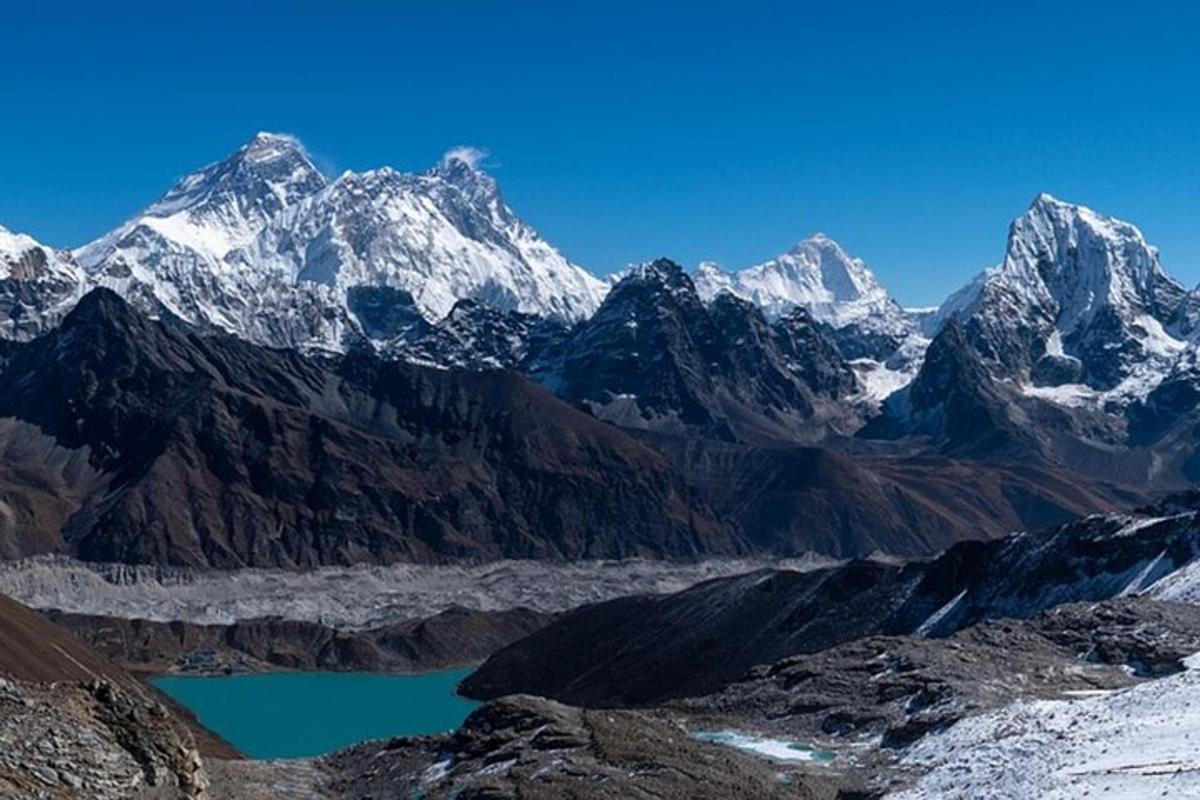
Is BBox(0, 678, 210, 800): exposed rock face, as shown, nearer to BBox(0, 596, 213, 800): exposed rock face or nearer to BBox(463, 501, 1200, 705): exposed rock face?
BBox(0, 596, 213, 800): exposed rock face

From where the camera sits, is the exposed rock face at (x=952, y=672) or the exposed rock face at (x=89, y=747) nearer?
the exposed rock face at (x=89, y=747)

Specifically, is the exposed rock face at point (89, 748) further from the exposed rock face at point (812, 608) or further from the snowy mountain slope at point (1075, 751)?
the exposed rock face at point (812, 608)

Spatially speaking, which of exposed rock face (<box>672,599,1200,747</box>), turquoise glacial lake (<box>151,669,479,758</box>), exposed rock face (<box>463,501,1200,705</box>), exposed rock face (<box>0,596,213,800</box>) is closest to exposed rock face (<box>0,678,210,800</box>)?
exposed rock face (<box>0,596,213,800</box>)

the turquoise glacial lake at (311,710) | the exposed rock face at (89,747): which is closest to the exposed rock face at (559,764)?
the exposed rock face at (89,747)

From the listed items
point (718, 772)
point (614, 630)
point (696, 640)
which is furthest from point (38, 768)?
point (614, 630)

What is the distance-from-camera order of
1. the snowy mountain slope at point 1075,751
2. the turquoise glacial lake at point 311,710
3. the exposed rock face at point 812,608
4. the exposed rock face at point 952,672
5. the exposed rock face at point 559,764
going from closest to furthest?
the snowy mountain slope at point 1075,751
the exposed rock face at point 559,764
the exposed rock face at point 952,672
the exposed rock face at point 812,608
the turquoise glacial lake at point 311,710

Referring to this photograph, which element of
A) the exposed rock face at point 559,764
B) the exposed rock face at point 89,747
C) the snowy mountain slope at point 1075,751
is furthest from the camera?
the exposed rock face at point 559,764

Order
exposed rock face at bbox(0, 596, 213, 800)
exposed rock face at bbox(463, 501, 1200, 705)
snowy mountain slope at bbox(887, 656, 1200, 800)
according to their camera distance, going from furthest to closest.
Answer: exposed rock face at bbox(463, 501, 1200, 705), snowy mountain slope at bbox(887, 656, 1200, 800), exposed rock face at bbox(0, 596, 213, 800)
